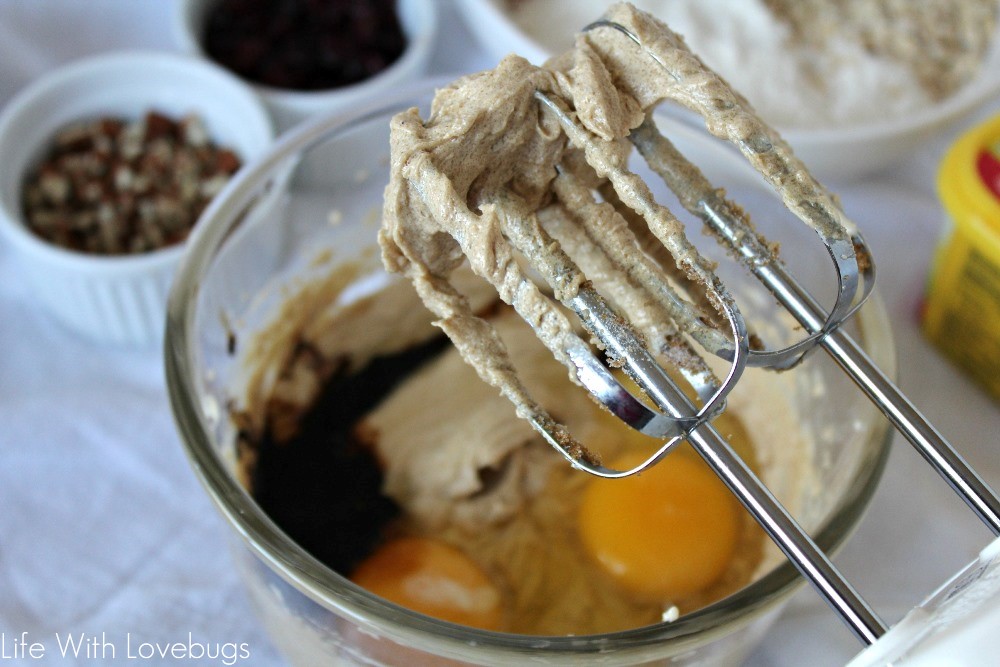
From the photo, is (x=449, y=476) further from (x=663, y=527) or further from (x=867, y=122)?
(x=867, y=122)

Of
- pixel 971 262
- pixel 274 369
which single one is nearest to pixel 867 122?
pixel 971 262

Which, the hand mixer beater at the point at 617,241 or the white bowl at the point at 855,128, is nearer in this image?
the hand mixer beater at the point at 617,241

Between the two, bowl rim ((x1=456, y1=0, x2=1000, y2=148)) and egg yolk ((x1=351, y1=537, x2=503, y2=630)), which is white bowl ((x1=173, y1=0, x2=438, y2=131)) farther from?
egg yolk ((x1=351, y1=537, x2=503, y2=630))

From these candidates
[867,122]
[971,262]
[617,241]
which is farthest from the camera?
[867,122]

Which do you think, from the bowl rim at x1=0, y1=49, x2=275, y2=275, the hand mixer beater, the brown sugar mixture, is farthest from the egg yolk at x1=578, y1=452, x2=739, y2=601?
the bowl rim at x1=0, y1=49, x2=275, y2=275

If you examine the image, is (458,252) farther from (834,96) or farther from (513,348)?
(834,96)

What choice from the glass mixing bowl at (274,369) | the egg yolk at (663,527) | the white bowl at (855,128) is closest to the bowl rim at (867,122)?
the white bowl at (855,128)

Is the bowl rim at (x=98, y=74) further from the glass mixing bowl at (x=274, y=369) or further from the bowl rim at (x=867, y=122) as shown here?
the bowl rim at (x=867, y=122)

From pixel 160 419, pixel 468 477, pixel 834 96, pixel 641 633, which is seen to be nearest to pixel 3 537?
pixel 160 419
